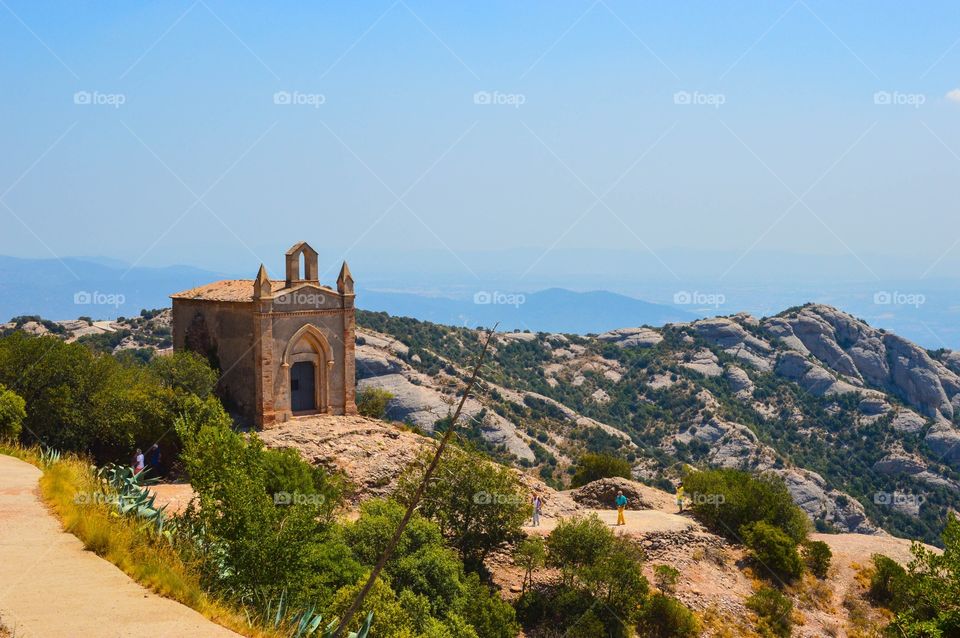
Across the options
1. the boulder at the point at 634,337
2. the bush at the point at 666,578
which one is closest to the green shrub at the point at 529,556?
the bush at the point at 666,578

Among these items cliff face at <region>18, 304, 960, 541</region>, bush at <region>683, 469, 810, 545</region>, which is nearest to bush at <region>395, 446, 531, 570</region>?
bush at <region>683, 469, 810, 545</region>

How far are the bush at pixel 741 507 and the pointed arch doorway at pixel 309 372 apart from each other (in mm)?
16112

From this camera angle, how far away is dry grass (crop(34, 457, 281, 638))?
471 inches

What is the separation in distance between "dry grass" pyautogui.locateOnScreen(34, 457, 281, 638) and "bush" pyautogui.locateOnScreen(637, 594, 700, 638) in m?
18.4

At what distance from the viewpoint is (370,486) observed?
105ft

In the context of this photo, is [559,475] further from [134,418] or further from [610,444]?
[134,418]

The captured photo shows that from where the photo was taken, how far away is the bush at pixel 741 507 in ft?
117

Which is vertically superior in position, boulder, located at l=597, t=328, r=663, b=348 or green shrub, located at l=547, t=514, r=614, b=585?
boulder, located at l=597, t=328, r=663, b=348

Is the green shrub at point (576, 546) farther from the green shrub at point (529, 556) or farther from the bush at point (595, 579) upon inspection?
the green shrub at point (529, 556)

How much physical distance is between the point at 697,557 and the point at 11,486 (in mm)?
24014

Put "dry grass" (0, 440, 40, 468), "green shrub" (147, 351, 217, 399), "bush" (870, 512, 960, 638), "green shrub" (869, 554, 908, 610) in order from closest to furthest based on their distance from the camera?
"bush" (870, 512, 960, 638) → "dry grass" (0, 440, 40, 468) → "green shrub" (869, 554, 908, 610) → "green shrub" (147, 351, 217, 399)

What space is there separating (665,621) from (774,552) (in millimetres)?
6977

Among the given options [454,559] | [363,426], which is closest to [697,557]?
[454,559]

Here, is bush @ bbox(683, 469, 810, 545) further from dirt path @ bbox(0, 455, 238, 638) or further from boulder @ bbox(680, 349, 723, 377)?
boulder @ bbox(680, 349, 723, 377)
